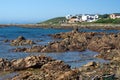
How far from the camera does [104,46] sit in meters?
45.4

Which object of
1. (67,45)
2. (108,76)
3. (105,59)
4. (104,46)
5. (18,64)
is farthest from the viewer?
(67,45)

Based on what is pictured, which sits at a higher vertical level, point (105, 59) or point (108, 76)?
point (108, 76)

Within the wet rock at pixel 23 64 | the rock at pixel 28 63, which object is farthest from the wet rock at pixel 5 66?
the rock at pixel 28 63

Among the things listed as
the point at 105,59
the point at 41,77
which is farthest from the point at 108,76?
the point at 105,59

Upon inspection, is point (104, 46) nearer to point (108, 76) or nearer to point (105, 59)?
point (105, 59)

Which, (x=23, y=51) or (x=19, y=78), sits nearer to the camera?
(x=19, y=78)

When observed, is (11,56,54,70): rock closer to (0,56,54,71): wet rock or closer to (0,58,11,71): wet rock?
(0,56,54,71): wet rock

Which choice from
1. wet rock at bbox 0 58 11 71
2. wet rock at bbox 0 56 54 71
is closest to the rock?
wet rock at bbox 0 56 54 71

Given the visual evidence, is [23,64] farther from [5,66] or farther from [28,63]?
[5,66]

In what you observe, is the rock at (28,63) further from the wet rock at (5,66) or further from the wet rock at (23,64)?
the wet rock at (5,66)

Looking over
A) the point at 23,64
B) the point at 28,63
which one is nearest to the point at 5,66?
the point at 23,64

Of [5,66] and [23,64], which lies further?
[5,66]

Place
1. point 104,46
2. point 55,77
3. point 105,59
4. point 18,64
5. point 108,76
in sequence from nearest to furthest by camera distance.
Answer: point 108,76 → point 55,77 → point 18,64 → point 105,59 → point 104,46

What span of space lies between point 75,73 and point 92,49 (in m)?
26.1
